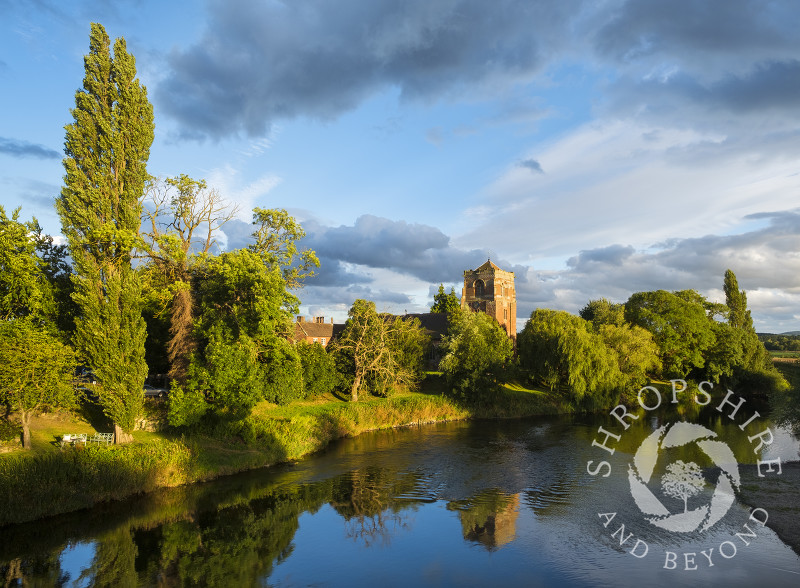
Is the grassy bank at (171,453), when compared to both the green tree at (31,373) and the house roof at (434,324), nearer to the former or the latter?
the green tree at (31,373)

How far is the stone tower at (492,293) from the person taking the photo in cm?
6988

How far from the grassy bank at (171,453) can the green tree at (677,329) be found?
2917 cm

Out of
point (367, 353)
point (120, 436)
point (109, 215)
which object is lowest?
point (120, 436)

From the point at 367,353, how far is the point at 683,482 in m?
25.3

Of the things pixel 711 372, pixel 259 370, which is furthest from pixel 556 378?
pixel 259 370

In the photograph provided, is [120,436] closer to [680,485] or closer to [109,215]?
[109,215]

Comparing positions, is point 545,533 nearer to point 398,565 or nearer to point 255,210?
point 398,565

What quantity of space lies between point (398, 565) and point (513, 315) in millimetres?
60450

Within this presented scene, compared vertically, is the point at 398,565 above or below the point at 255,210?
below

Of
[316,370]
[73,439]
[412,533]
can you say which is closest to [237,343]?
[73,439]

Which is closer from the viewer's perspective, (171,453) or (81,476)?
(81,476)

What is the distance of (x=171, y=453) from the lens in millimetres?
23344

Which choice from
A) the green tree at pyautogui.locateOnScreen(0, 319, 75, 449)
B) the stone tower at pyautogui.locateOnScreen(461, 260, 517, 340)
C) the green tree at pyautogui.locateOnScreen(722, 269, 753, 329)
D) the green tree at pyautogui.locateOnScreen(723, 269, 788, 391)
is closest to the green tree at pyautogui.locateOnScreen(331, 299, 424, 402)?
the green tree at pyautogui.locateOnScreen(0, 319, 75, 449)

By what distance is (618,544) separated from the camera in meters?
16.3
